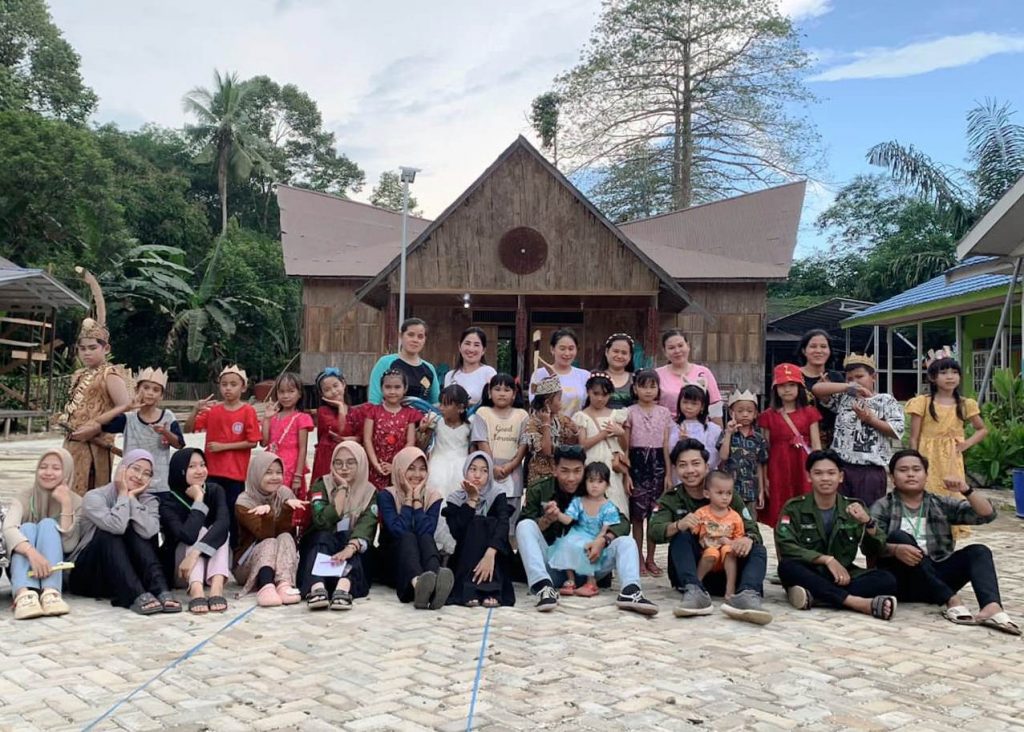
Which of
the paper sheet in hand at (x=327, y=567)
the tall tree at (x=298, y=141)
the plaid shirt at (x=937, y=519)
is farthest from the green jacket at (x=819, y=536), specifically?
the tall tree at (x=298, y=141)

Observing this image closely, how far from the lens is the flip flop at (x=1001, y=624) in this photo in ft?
15.1

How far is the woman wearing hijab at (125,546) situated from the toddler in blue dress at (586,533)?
2.27 meters

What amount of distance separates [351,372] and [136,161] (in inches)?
721

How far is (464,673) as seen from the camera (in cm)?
387

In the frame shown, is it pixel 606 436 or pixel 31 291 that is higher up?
pixel 31 291

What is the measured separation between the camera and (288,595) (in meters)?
5.12

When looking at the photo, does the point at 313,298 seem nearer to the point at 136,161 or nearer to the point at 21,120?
the point at 21,120

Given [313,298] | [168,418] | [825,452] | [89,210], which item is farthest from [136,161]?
[825,452]

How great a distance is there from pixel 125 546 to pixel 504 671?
2.50m

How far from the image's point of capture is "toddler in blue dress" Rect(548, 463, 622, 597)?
546cm

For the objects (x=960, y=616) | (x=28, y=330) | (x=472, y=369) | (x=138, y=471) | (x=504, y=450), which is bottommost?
(x=960, y=616)

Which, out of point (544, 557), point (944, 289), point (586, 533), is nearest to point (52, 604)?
point (544, 557)

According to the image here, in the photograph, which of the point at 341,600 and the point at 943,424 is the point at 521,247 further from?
the point at 341,600

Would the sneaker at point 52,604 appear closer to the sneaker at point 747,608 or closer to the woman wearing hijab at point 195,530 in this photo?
the woman wearing hijab at point 195,530
